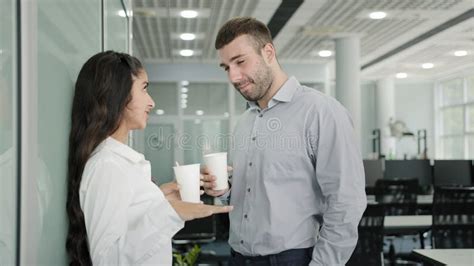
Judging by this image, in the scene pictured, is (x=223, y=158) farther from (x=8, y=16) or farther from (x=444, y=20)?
(x=444, y=20)

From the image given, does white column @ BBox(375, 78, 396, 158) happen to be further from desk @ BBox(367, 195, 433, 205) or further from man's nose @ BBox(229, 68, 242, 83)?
man's nose @ BBox(229, 68, 242, 83)

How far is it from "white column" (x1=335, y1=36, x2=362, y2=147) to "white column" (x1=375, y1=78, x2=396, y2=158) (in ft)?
16.6

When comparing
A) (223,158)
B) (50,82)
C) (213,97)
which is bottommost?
(223,158)

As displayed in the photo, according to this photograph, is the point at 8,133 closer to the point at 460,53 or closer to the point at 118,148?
the point at 118,148

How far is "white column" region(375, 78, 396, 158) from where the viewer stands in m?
14.0

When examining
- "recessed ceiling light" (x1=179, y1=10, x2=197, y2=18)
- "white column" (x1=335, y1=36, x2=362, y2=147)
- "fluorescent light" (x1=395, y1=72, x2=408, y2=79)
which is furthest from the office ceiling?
"fluorescent light" (x1=395, y1=72, x2=408, y2=79)

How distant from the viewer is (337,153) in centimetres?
169

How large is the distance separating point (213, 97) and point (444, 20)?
5.92 meters

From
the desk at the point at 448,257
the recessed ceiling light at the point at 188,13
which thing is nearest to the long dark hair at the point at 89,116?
the desk at the point at 448,257

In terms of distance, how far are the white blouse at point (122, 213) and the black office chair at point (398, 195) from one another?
509 cm

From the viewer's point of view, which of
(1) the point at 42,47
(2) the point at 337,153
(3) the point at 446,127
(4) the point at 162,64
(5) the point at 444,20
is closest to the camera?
(1) the point at 42,47

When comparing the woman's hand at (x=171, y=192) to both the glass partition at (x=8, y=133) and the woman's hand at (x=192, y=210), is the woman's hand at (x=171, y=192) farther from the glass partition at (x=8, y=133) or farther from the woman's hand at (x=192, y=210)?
the glass partition at (x=8, y=133)

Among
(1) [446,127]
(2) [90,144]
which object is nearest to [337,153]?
(2) [90,144]

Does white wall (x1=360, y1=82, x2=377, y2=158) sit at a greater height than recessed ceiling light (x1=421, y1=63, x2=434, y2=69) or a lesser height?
lesser
